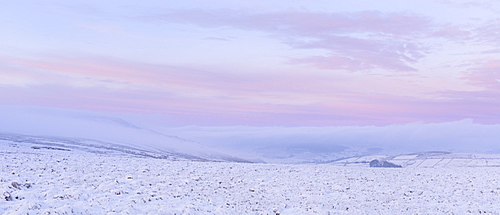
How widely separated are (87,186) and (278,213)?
372 inches

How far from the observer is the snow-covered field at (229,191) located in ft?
60.7

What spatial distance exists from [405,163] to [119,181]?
604 feet

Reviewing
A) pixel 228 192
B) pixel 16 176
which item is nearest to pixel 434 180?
pixel 228 192

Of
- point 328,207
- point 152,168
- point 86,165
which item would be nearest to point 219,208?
point 328,207

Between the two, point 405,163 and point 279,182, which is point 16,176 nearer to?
point 279,182

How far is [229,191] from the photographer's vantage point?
25828mm

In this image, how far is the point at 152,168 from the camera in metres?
32.9

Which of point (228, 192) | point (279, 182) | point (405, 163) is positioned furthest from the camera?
point (405, 163)

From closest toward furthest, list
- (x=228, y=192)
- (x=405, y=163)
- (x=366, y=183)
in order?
(x=228, y=192)
(x=366, y=183)
(x=405, y=163)

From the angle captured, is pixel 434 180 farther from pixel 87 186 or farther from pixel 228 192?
pixel 87 186

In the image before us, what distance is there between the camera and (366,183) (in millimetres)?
32500

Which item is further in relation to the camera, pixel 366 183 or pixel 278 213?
pixel 366 183

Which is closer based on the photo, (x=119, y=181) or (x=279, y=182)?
(x=119, y=181)

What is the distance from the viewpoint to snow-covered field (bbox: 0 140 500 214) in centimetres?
1852
